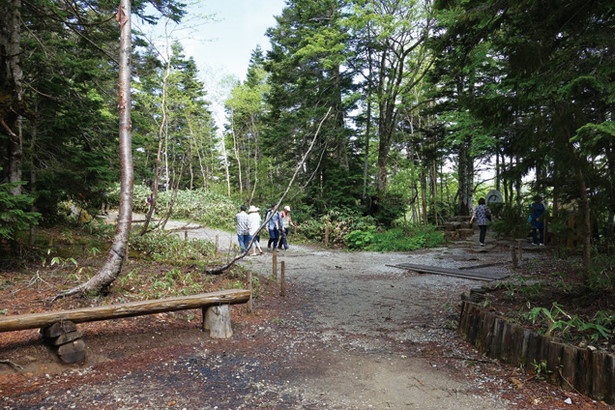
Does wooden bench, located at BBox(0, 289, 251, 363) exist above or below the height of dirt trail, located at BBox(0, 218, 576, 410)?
above

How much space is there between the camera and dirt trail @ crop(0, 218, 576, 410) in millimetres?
3260


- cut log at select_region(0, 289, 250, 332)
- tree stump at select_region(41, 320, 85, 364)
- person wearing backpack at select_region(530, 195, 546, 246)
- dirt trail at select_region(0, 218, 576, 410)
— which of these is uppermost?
person wearing backpack at select_region(530, 195, 546, 246)

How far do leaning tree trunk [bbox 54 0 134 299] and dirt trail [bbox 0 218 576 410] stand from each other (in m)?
0.97

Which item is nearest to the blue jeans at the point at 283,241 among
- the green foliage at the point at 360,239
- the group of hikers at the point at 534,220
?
the green foliage at the point at 360,239

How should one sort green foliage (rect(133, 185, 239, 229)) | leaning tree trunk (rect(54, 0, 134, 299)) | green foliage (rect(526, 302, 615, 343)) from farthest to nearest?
1. green foliage (rect(133, 185, 239, 229))
2. leaning tree trunk (rect(54, 0, 134, 299))
3. green foliage (rect(526, 302, 615, 343))

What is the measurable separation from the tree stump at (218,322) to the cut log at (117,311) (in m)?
0.15

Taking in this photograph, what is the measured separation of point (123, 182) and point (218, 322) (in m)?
2.75

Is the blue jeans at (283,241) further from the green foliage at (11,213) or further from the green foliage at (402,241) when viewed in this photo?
the green foliage at (11,213)

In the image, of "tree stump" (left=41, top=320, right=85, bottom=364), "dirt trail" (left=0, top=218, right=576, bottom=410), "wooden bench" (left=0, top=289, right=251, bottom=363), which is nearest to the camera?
"dirt trail" (left=0, top=218, right=576, bottom=410)

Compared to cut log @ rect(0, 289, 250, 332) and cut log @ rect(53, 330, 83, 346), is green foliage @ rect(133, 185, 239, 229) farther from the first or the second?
cut log @ rect(53, 330, 83, 346)

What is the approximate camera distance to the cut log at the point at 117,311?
3.55m

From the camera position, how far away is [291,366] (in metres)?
4.13

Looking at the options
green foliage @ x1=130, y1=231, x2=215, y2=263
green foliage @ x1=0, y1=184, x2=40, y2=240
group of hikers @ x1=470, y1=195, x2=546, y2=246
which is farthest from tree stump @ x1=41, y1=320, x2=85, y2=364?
group of hikers @ x1=470, y1=195, x2=546, y2=246

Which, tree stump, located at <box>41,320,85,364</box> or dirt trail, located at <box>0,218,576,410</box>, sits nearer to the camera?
dirt trail, located at <box>0,218,576,410</box>
